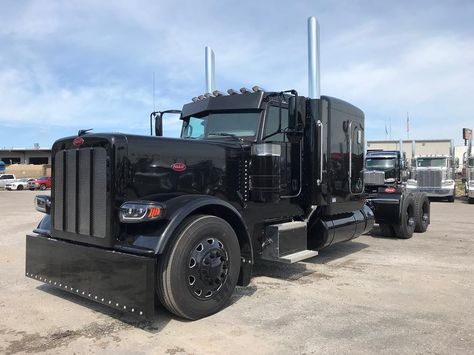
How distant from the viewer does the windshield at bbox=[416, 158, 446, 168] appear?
24.7 meters

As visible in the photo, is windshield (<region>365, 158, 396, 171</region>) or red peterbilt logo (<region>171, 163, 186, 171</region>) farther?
windshield (<region>365, 158, 396, 171</region>)

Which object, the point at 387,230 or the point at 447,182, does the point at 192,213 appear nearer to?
the point at 387,230

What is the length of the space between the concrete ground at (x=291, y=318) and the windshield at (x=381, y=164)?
554 inches

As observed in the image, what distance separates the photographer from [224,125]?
618 centimetres

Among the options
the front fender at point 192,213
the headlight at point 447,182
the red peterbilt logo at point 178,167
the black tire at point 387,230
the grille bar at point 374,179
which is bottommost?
the black tire at point 387,230

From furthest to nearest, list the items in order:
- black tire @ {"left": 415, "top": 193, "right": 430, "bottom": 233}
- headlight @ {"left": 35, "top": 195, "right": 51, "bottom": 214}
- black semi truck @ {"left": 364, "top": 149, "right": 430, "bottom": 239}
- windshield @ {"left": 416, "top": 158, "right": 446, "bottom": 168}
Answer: windshield @ {"left": 416, "top": 158, "right": 446, "bottom": 168}, black tire @ {"left": 415, "top": 193, "right": 430, "bottom": 233}, black semi truck @ {"left": 364, "top": 149, "right": 430, "bottom": 239}, headlight @ {"left": 35, "top": 195, "right": 51, "bottom": 214}

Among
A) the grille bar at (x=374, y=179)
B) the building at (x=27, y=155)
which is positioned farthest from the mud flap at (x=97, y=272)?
the building at (x=27, y=155)

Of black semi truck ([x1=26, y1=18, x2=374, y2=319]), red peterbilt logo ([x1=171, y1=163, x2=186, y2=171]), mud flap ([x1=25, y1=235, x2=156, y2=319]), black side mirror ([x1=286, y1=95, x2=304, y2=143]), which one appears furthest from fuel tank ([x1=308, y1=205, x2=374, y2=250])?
mud flap ([x1=25, y1=235, x2=156, y2=319])

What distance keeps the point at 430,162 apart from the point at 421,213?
A: 1533 centimetres

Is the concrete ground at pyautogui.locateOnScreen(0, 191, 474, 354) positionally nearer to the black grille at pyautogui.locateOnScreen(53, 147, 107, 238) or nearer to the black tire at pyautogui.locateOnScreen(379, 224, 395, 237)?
the black grille at pyautogui.locateOnScreen(53, 147, 107, 238)

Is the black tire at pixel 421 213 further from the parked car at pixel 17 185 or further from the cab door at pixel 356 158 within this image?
the parked car at pixel 17 185

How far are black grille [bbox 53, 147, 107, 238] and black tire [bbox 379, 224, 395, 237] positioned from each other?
720 centimetres

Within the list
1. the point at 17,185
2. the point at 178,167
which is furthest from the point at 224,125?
the point at 17,185

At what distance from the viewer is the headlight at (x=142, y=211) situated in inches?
166
